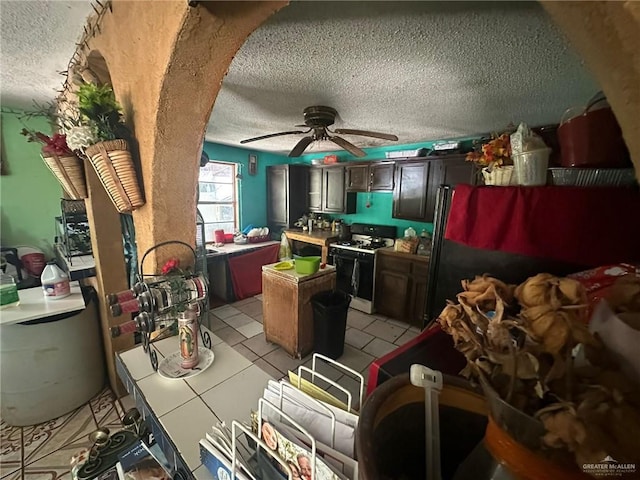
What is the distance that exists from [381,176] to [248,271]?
2402 millimetres

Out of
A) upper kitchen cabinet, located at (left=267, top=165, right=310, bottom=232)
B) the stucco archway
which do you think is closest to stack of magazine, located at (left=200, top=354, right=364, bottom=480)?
the stucco archway

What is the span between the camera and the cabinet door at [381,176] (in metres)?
3.53

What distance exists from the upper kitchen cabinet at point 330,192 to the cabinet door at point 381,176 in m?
0.51

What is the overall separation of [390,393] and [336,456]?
0.19 meters

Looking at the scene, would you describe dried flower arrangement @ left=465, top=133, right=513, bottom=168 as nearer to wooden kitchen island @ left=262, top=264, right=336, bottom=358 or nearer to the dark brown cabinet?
wooden kitchen island @ left=262, top=264, right=336, bottom=358

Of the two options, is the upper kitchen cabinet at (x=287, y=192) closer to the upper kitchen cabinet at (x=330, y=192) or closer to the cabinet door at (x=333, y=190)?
the upper kitchen cabinet at (x=330, y=192)

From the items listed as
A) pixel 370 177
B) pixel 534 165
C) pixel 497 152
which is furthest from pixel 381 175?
pixel 534 165

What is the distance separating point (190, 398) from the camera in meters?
0.92

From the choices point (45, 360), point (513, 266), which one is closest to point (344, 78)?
point (513, 266)

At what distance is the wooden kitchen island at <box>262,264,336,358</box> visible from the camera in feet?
7.85

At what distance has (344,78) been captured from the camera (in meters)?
1.60

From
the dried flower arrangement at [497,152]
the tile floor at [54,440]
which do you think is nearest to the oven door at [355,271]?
the dried flower arrangement at [497,152]

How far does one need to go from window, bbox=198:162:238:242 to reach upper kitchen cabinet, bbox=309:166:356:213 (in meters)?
1.38

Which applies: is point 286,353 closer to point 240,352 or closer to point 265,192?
point 240,352
